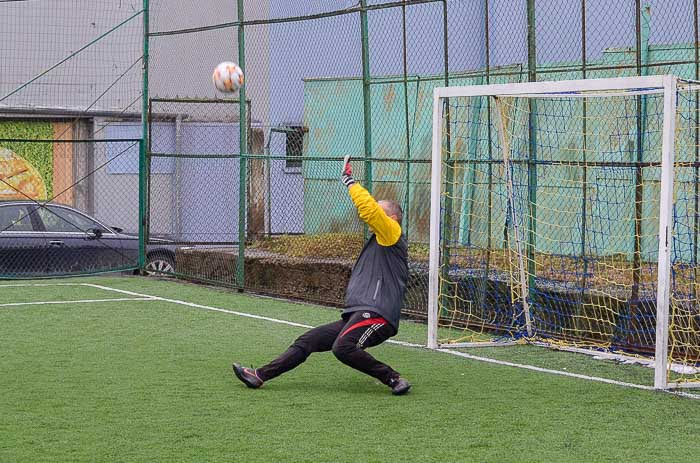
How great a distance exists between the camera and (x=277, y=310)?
13.6 m

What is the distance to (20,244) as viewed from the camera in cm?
1667

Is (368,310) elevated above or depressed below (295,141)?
below

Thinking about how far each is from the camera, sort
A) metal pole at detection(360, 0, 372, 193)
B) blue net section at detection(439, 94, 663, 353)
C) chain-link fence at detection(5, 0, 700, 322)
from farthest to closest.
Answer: chain-link fence at detection(5, 0, 700, 322)
metal pole at detection(360, 0, 372, 193)
blue net section at detection(439, 94, 663, 353)

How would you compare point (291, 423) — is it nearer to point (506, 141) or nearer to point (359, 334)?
point (359, 334)

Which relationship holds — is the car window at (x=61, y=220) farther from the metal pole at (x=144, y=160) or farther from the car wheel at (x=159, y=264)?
the car wheel at (x=159, y=264)

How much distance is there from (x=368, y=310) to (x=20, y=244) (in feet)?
31.5

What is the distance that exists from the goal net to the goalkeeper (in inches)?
80.1

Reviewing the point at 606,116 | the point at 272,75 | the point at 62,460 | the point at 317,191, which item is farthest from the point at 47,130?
the point at 62,460

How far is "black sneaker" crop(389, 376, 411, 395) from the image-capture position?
836 centimetres

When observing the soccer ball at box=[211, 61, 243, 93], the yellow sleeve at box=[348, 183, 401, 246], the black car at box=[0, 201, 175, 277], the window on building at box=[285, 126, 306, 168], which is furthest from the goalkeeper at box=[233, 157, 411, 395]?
the window on building at box=[285, 126, 306, 168]

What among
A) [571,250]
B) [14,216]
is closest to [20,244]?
[14,216]

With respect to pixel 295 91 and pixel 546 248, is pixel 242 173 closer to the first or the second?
pixel 295 91

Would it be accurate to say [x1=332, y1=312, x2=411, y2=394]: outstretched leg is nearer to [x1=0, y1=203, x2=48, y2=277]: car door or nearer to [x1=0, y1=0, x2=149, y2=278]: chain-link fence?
[x1=0, y1=203, x2=48, y2=277]: car door

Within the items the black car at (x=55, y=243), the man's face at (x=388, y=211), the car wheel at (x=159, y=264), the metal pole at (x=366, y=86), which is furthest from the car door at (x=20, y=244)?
the man's face at (x=388, y=211)
